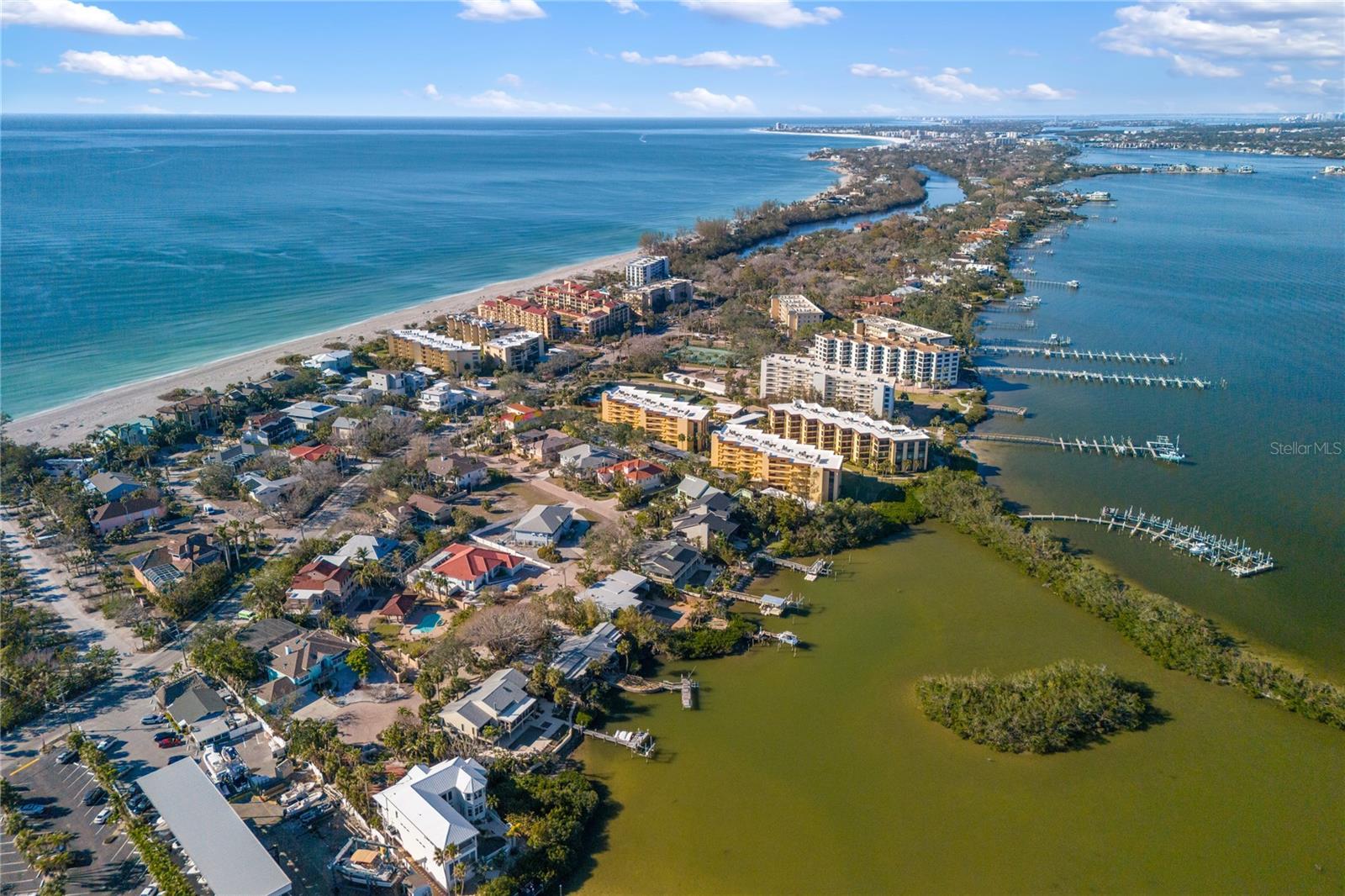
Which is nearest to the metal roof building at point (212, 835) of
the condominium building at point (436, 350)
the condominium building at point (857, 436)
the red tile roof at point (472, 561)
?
the red tile roof at point (472, 561)

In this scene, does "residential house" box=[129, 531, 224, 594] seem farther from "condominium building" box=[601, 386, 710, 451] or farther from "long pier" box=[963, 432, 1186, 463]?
"long pier" box=[963, 432, 1186, 463]

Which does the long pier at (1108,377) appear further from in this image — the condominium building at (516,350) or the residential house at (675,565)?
the residential house at (675,565)

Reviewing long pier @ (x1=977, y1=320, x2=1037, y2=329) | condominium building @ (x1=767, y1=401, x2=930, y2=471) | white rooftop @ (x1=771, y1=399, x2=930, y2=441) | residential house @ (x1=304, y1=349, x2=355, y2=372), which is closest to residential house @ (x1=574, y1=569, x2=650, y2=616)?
condominium building @ (x1=767, y1=401, x2=930, y2=471)

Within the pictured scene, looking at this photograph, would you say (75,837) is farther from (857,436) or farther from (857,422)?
(857,422)

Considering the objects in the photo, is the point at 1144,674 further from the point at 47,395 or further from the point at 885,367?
the point at 47,395

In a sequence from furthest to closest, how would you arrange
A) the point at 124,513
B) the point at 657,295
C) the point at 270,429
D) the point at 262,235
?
the point at 262,235
the point at 657,295
the point at 270,429
the point at 124,513

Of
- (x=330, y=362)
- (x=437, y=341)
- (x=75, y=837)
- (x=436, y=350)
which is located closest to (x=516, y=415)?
(x=436, y=350)
